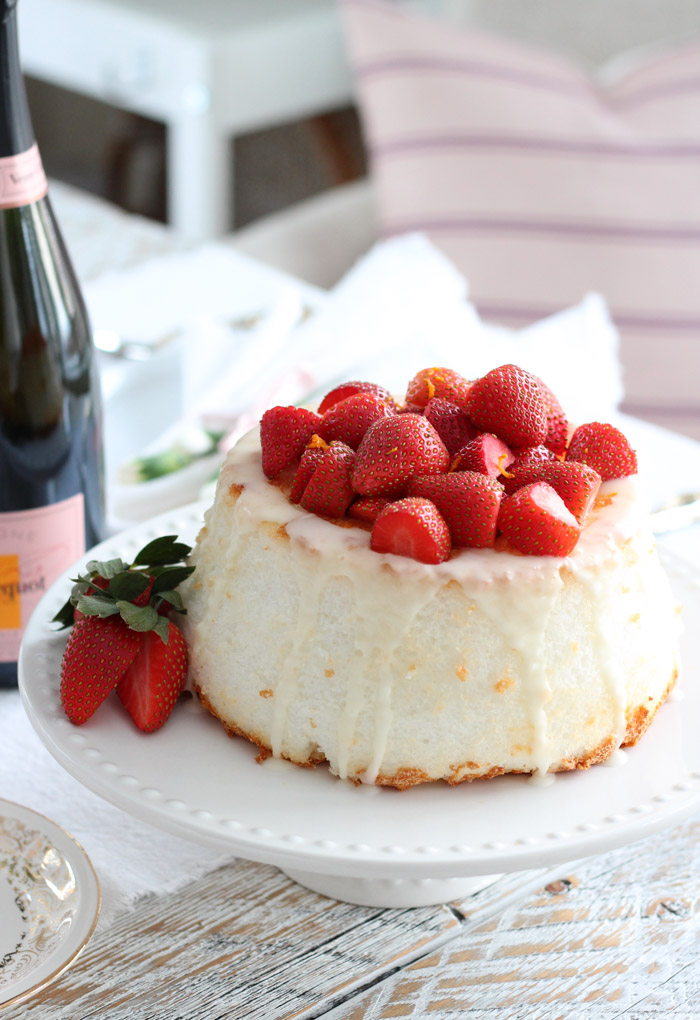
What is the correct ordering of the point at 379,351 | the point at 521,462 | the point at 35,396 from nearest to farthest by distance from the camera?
1. the point at 521,462
2. the point at 35,396
3. the point at 379,351

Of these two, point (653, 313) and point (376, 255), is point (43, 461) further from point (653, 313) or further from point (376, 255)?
point (653, 313)

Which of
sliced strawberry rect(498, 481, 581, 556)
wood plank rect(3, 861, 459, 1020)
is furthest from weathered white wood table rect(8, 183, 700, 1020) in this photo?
sliced strawberry rect(498, 481, 581, 556)

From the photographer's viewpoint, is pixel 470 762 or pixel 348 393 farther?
pixel 348 393

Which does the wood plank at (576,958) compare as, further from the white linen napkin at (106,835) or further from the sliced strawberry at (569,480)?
the sliced strawberry at (569,480)

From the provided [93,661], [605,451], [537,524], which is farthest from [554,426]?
[93,661]

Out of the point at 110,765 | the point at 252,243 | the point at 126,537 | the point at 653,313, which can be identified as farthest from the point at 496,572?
the point at 252,243

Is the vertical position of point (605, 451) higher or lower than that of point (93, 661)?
higher

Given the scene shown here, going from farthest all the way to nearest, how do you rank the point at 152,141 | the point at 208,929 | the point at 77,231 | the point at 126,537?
the point at 152,141 < the point at 77,231 < the point at 126,537 < the point at 208,929

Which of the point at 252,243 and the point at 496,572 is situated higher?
the point at 496,572

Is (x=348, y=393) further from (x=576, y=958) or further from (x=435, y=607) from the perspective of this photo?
(x=576, y=958)
